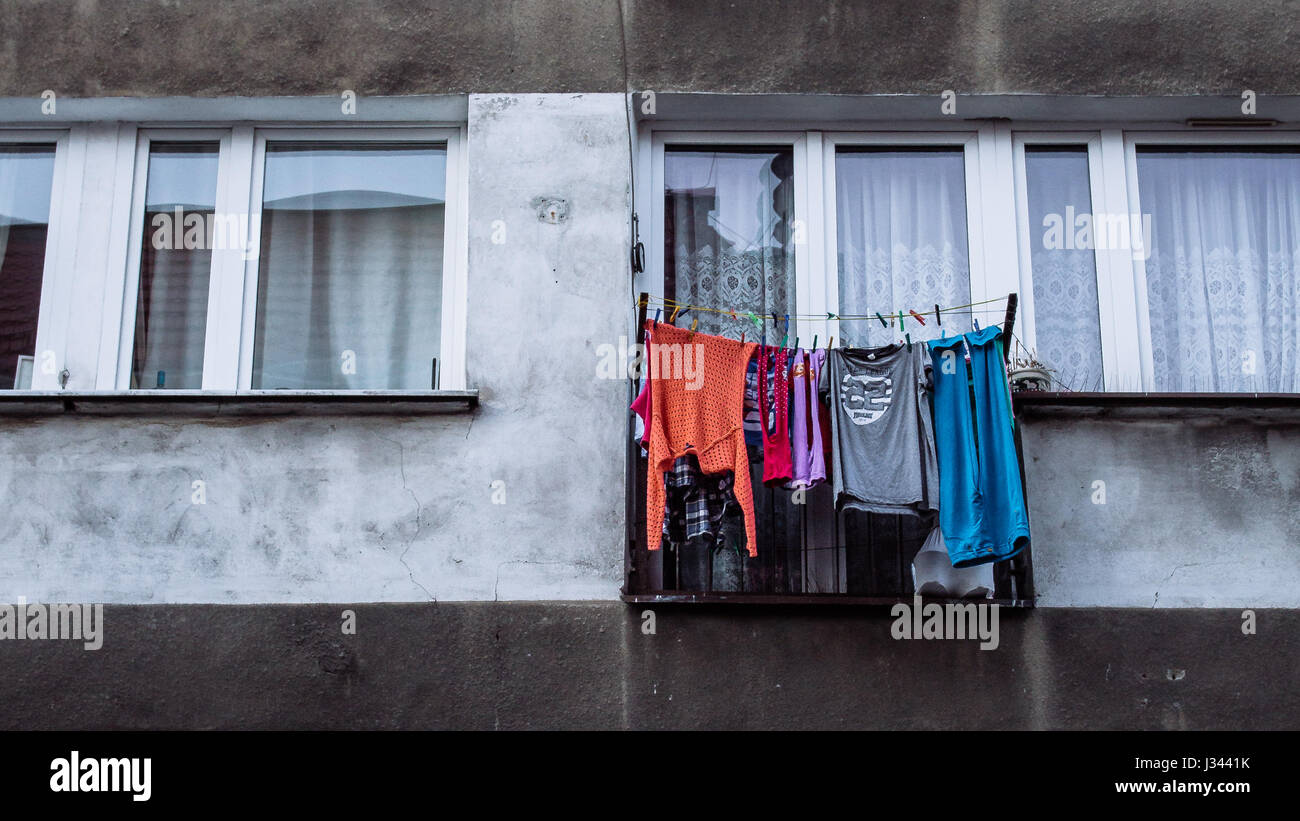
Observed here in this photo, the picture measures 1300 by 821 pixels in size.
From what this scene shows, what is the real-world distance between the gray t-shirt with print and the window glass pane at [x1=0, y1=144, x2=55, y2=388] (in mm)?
4033

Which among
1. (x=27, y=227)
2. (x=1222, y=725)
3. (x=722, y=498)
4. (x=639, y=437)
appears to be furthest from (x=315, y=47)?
(x=1222, y=725)

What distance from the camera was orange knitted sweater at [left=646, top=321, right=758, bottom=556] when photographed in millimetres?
6723

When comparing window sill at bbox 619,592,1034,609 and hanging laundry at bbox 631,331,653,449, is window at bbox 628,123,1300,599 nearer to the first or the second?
hanging laundry at bbox 631,331,653,449

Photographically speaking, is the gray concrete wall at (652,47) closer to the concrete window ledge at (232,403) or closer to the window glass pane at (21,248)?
the window glass pane at (21,248)

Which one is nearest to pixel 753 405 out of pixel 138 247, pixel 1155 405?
pixel 1155 405

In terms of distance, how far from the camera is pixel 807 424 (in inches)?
269

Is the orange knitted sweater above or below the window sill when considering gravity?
above

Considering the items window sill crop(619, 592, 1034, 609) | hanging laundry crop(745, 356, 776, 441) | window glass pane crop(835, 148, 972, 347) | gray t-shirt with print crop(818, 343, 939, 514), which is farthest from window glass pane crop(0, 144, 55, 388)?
window glass pane crop(835, 148, 972, 347)

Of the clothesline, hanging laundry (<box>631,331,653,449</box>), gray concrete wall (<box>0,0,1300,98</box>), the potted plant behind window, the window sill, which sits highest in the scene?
gray concrete wall (<box>0,0,1300,98</box>)

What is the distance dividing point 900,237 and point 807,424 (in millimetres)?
1500

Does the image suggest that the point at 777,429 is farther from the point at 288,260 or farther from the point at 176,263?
the point at 176,263

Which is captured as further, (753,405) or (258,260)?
(258,260)

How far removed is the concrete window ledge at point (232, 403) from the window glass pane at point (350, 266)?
1.49 ft

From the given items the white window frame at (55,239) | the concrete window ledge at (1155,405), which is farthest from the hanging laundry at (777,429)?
the white window frame at (55,239)
